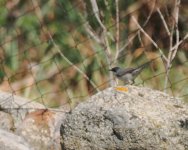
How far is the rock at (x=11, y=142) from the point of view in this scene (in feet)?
14.6

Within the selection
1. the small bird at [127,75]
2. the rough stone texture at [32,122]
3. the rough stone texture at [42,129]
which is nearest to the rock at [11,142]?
the rough stone texture at [32,122]

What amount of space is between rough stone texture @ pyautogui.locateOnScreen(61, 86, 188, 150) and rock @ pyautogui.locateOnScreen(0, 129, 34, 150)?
0.26 metres

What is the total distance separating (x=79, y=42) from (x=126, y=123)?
3178 millimetres

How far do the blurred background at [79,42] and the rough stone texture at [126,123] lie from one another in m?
2.84

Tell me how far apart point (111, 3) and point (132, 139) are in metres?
3.59

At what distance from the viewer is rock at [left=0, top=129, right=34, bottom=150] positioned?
4.44 meters

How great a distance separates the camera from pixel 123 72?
19.0ft

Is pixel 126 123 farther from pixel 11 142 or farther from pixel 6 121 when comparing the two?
pixel 6 121

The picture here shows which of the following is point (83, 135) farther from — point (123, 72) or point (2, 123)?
point (123, 72)

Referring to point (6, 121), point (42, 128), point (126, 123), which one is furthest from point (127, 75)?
point (126, 123)

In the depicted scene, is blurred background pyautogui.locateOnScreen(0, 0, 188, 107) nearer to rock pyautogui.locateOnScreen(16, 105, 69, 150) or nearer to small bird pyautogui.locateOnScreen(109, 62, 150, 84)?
small bird pyautogui.locateOnScreen(109, 62, 150, 84)

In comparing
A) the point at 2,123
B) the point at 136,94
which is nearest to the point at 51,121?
the point at 2,123

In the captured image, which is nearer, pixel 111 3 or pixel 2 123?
pixel 2 123

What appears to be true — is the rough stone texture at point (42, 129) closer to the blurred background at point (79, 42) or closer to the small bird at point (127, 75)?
the small bird at point (127, 75)
